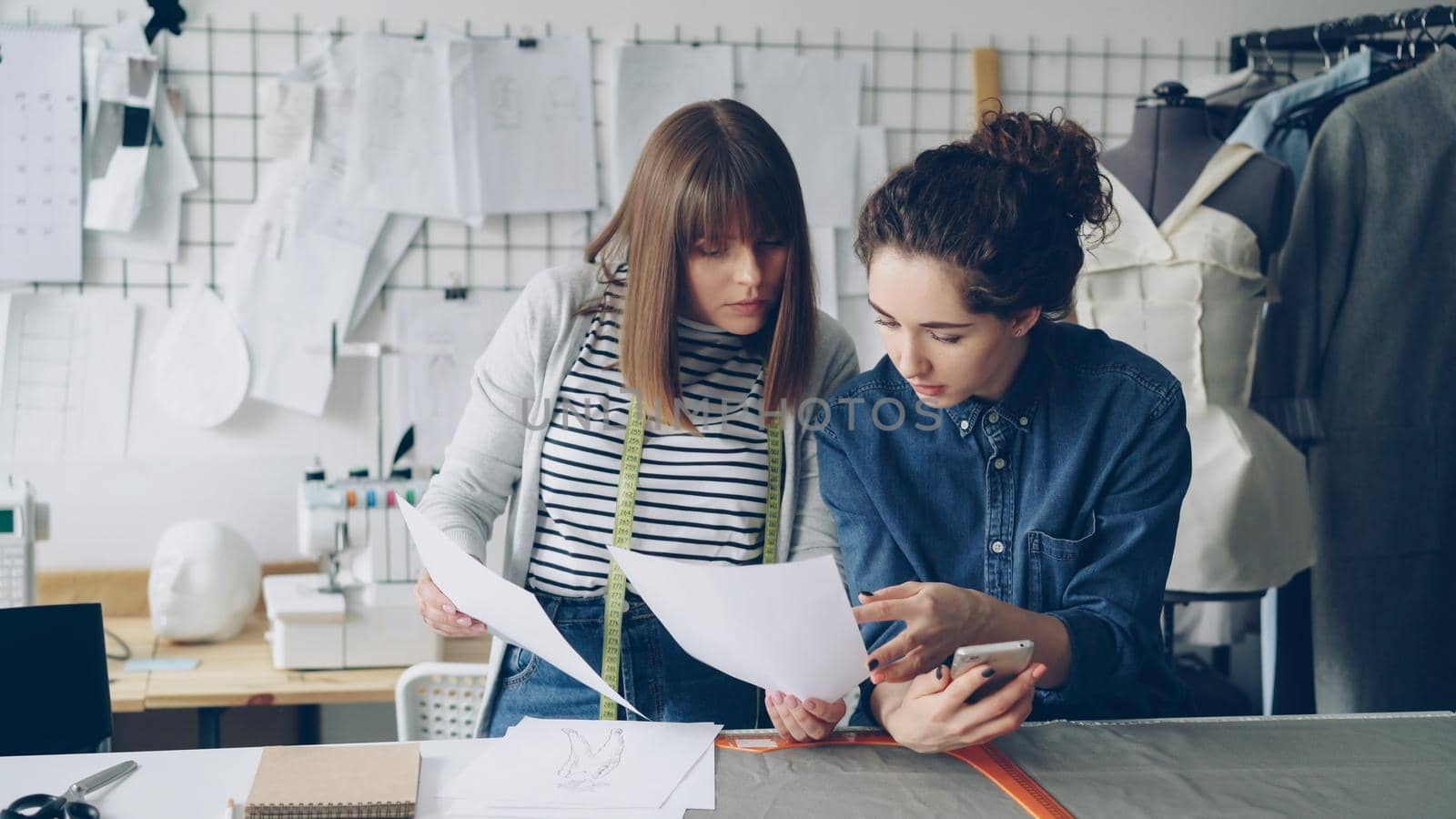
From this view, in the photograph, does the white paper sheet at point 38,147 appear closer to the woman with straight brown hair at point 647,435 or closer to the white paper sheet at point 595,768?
Answer: the woman with straight brown hair at point 647,435

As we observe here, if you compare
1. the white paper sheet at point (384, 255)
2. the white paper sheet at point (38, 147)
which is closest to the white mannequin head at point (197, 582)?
the white paper sheet at point (384, 255)

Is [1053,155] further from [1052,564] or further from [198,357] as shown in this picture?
[198,357]

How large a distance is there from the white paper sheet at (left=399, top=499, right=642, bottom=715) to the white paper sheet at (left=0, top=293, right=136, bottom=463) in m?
1.28

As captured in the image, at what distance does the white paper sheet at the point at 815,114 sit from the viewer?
2.29 meters

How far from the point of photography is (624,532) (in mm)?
1356

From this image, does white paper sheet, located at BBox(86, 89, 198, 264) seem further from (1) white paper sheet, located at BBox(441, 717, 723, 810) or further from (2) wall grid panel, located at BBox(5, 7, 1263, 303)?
(1) white paper sheet, located at BBox(441, 717, 723, 810)

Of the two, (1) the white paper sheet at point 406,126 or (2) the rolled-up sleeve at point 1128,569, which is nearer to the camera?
(2) the rolled-up sleeve at point 1128,569

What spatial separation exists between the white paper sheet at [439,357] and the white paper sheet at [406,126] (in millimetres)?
173

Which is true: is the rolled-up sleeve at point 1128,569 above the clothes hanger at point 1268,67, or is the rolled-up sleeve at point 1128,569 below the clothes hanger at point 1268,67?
below

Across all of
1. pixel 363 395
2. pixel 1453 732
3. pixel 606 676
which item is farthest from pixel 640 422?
pixel 363 395

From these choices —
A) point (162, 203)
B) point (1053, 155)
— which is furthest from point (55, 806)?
point (162, 203)

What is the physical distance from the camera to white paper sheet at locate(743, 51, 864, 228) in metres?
2.29

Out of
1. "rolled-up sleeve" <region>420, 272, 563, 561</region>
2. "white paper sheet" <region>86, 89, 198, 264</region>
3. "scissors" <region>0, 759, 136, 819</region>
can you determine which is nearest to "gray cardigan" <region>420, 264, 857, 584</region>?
"rolled-up sleeve" <region>420, 272, 563, 561</region>

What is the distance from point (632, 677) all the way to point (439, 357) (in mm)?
1058
